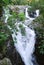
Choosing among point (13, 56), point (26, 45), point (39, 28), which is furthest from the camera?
point (39, 28)

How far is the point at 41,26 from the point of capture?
8.51 m

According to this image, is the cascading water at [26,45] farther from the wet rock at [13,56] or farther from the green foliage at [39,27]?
the wet rock at [13,56]

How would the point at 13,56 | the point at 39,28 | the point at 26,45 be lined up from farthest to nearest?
the point at 39,28
the point at 26,45
the point at 13,56

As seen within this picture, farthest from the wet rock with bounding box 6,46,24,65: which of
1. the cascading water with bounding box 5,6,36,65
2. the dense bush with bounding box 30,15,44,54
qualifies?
the dense bush with bounding box 30,15,44,54

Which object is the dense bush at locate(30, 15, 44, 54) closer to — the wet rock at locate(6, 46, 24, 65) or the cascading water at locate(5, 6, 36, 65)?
the cascading water at locate(5, 6, 36, 65)

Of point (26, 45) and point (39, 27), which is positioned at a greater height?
point (39, 27)

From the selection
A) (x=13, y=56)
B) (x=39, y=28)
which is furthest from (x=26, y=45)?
(x=13, y=56)

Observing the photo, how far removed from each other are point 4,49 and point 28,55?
191 centimetres

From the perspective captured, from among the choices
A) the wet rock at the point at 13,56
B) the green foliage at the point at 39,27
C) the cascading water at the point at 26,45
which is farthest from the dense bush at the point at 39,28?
the wet rock at the point at 13,56

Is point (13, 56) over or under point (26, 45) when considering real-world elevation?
over

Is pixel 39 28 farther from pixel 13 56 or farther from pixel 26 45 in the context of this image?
pixel 13 56

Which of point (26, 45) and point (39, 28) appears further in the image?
point (39, 28)

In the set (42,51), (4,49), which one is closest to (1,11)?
(4,49)

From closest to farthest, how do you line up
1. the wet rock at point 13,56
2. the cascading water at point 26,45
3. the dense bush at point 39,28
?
the wet rock at point 13,56 < the cascading water at point 26,45 < the dense bush at point 39,28
